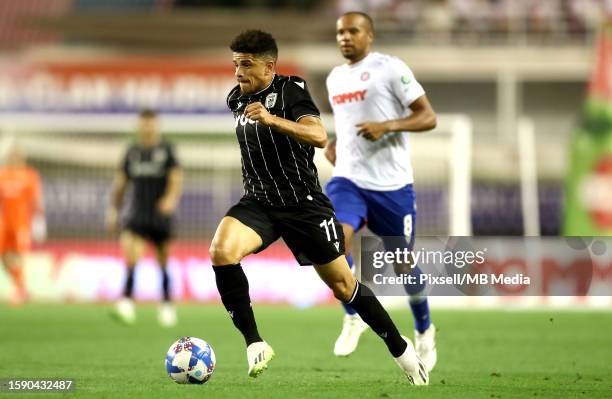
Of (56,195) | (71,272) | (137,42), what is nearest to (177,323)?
(71,272)

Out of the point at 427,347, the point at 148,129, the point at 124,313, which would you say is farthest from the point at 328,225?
the point at 148,129

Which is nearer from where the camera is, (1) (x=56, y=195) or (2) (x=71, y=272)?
(2) (x=71, y=272)

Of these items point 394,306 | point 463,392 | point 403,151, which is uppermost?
point 403,151

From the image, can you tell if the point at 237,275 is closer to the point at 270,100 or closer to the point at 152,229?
the point at 270,100

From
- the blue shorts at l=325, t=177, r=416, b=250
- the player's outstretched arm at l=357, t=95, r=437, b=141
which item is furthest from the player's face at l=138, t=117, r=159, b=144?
the player's outstretched arm at l=357, t=95, r=437, b=141

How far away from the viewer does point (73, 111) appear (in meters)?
26.8

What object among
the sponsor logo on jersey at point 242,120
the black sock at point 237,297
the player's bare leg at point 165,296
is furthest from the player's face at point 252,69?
the player's bare leg at point 165,296

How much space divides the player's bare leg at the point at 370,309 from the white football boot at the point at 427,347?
1.40 meters

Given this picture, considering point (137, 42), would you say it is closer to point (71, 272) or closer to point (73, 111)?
point (73, 111)

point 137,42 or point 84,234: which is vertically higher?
point 137,42

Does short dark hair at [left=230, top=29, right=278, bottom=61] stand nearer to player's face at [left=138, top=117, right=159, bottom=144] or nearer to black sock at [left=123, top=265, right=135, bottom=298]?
player's face at [left=138, top=117, right=159, bottom=144]

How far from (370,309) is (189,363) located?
1.14 meters

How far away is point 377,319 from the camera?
703cm

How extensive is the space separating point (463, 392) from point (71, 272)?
12.3m
